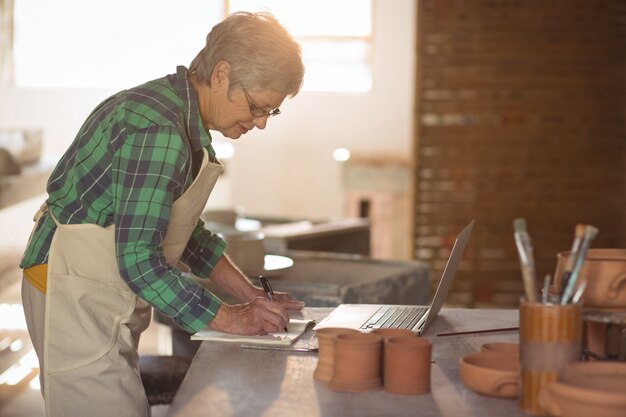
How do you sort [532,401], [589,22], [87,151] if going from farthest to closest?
[589,22] → [87,151] → [532,401]

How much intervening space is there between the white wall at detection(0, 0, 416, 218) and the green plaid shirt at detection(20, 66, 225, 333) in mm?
7113

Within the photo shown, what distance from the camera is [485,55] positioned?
22.3ft

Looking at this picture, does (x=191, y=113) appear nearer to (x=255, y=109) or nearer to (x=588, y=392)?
(x=255, y=109)

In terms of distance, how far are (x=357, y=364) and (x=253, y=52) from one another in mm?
853

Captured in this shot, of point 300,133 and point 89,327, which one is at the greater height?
point 300,133

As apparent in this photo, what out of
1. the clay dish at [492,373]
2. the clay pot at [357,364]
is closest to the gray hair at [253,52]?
the clay pot at [357,364]

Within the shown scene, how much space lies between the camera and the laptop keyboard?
2270mm

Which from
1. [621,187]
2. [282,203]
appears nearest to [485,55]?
[621,187]

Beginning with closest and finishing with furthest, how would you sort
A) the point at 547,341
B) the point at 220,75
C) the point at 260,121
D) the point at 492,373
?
the point at 547,341
the point at 492,373
the point at 220,75
the point at 260,121

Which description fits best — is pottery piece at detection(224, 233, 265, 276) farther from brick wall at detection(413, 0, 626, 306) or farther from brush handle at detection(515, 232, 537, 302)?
brick wall at detection(413, 0, 626, 306)

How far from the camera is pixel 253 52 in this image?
2174 mm

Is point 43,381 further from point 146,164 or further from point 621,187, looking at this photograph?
point 621,187

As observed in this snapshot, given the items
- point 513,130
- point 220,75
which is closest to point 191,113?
point 220,75

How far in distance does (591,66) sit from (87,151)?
17.9ft
